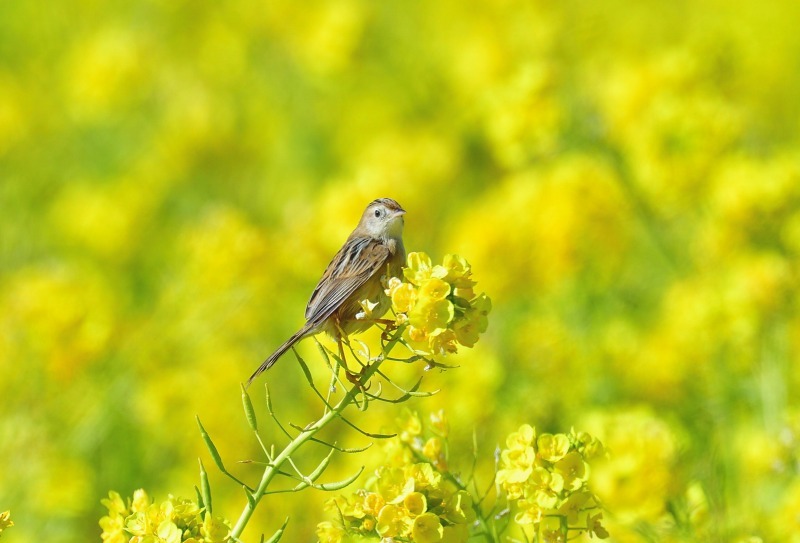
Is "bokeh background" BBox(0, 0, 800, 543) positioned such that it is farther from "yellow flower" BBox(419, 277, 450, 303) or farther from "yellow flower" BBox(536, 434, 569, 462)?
"yellow flower" BBox(419, 277, 450, 303)

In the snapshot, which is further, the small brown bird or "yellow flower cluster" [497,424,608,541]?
the small brown bird

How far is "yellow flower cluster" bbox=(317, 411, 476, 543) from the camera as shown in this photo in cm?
204

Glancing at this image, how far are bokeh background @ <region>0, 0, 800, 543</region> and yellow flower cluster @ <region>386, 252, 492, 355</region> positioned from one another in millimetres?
1057

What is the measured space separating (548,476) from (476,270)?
3486 mm

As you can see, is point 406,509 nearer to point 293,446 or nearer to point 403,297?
point 293,446

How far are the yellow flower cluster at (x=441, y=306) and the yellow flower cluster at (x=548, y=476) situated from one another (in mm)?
219

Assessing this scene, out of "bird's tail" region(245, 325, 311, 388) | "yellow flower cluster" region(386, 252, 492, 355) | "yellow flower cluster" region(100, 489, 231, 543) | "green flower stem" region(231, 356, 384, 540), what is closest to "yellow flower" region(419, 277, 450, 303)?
"yellow flower cluster" region(386, 252, 492, 355)

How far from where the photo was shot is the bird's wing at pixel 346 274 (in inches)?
110

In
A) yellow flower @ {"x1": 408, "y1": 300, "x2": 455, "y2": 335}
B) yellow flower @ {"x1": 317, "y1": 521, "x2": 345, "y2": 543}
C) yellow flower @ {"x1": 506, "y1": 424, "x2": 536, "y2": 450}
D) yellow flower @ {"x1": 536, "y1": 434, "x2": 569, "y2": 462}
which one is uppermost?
yellow flower @ {"x1": 408, "y1": 300, "x2": 455, "y2": 335}

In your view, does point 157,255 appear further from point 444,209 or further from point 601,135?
point 601,135

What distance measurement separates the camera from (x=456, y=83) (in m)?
9.02

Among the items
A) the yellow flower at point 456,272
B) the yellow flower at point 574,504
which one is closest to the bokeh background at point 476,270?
the yellow flower at point 574,504

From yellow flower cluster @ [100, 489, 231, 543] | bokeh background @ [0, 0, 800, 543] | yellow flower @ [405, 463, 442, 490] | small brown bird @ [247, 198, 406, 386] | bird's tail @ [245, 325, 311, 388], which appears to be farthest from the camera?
bokeh background @ [0, 0, 800, 543]

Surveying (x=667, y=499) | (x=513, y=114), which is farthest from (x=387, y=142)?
(x=667, y=499)
